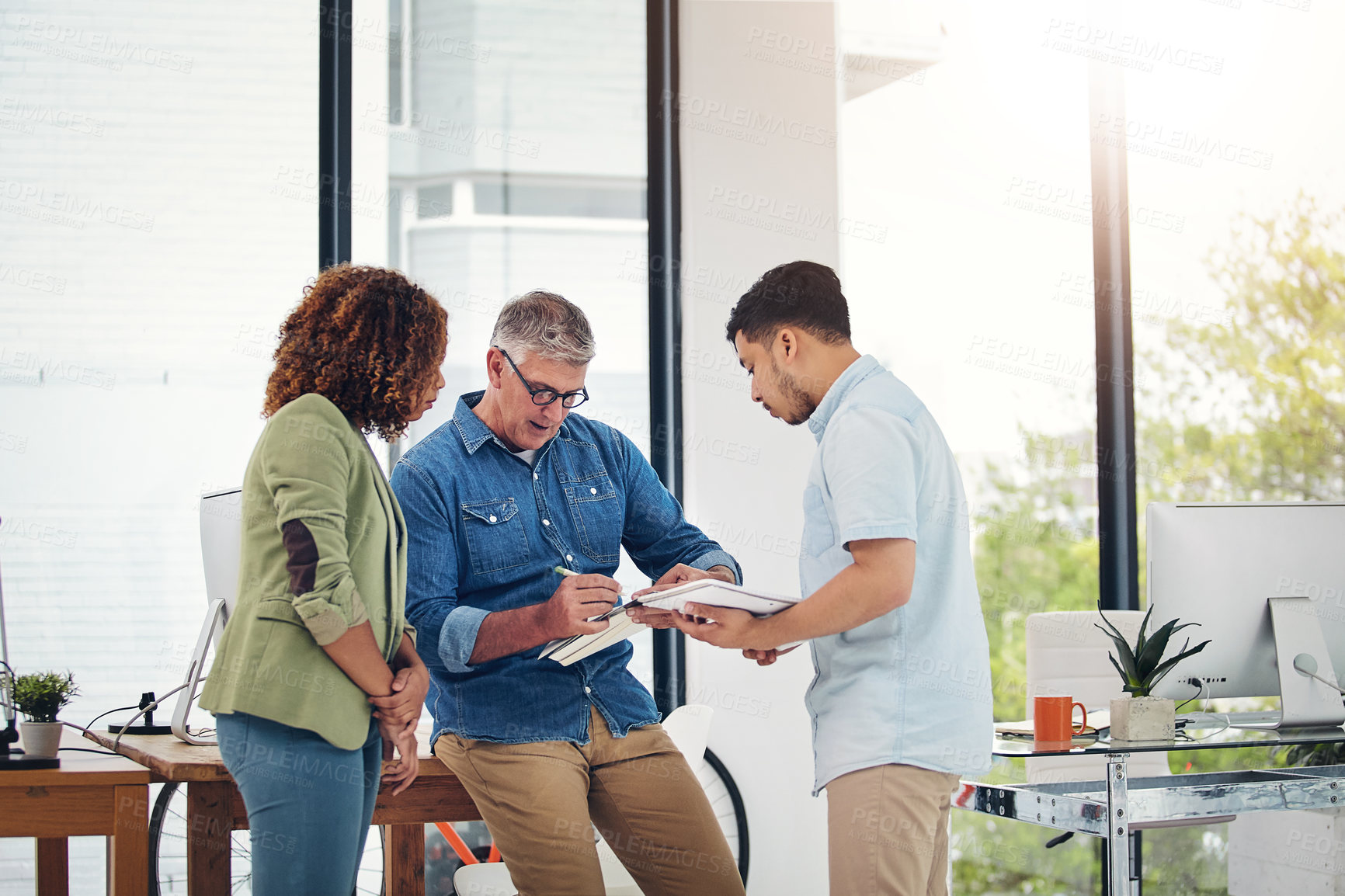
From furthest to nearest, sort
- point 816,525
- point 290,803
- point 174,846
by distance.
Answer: point 174,846
point 816,525
point 290,803

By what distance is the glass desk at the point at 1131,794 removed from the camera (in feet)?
6.23

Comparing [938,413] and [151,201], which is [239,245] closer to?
[151,201]

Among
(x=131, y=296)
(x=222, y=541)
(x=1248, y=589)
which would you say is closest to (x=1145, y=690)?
(x=1248, y=589)

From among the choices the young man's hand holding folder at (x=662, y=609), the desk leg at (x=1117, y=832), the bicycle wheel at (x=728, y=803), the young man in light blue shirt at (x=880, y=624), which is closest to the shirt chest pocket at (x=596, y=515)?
the young man's hand holding folder at (x=662, y=609)

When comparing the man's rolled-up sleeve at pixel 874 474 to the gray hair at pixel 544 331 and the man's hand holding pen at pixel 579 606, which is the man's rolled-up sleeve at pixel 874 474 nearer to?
the man's hand holding pen at pixel 579 606

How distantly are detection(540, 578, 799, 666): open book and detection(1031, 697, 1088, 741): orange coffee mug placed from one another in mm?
836

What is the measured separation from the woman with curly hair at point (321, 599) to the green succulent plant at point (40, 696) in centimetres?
91

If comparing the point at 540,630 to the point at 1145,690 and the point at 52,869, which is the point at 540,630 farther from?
the point at 52,869

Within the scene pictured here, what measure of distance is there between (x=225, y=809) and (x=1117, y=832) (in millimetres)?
1702

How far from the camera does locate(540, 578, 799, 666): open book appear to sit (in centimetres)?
162

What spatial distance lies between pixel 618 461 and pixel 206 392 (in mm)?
1818

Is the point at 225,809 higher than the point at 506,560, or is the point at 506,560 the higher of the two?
the point at 506,560

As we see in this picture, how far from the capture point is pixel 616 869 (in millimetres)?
2709

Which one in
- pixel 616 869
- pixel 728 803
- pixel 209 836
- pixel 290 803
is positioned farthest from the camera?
pixel 728 803
